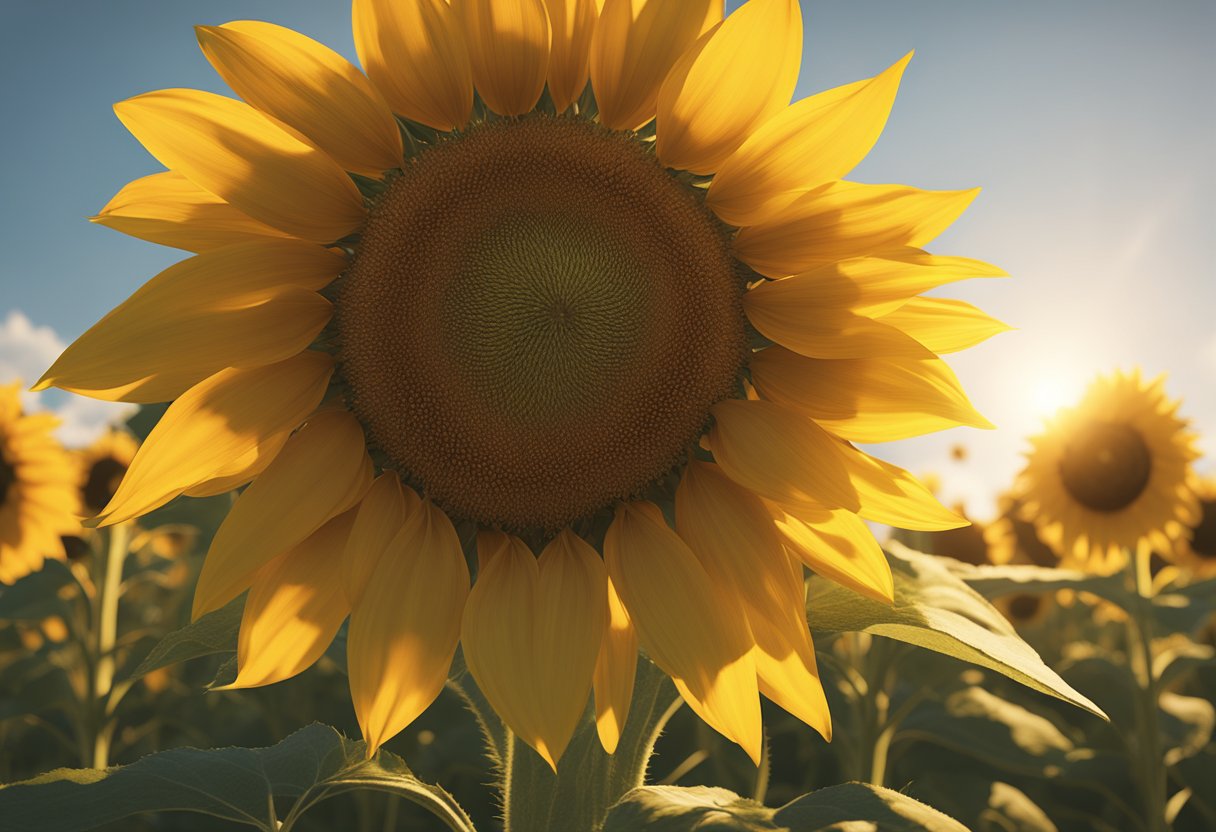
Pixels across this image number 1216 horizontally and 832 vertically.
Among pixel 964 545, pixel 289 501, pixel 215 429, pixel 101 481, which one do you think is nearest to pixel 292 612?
pixel 289 501

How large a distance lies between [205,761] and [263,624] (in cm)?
22

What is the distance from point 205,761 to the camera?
1.37 meters

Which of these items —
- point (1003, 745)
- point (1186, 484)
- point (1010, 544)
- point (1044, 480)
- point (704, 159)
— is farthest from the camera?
point (1010, 544)

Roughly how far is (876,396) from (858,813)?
0.59m

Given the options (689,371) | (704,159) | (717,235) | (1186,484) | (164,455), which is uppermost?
(704,159)

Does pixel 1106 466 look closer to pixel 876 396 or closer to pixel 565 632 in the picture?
pixel 876 396

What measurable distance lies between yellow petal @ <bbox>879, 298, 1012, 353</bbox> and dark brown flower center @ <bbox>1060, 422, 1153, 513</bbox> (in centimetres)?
401

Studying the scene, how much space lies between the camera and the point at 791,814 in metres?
1.10

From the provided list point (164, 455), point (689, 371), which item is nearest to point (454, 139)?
point (689, 371)

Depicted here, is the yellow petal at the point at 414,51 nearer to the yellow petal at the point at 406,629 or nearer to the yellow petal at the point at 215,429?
the yellow petal at the point at 215,429

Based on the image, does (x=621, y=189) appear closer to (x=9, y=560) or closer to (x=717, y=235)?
(x=717, y=235)

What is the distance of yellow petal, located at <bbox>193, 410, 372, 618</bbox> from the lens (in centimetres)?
131

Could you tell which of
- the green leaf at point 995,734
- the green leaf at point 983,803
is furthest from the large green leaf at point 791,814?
the green leaf at point 983,803

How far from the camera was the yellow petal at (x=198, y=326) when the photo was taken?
4.27 ft
